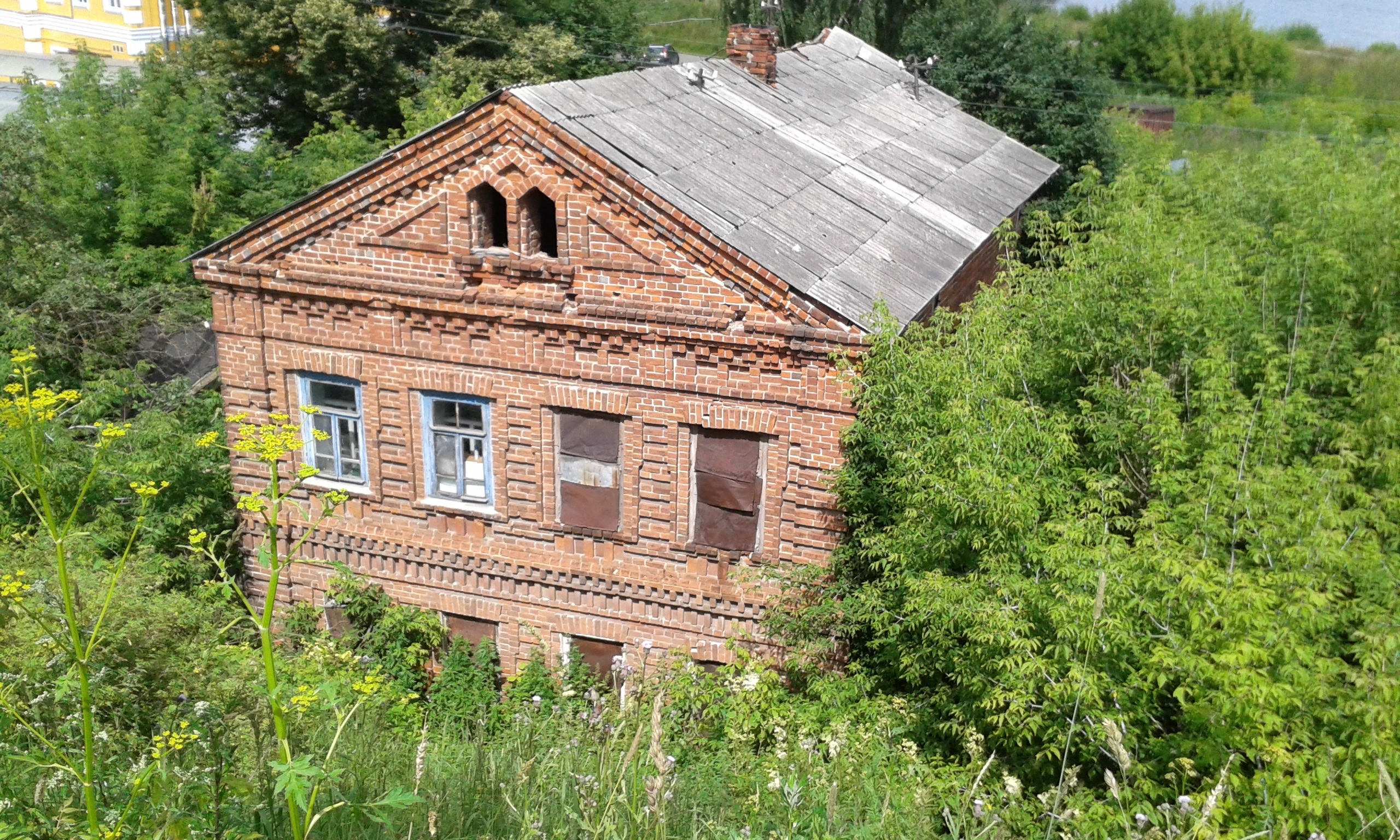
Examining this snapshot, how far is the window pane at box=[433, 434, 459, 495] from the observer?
10.9 m

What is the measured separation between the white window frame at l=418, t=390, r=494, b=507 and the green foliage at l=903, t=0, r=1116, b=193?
18021 millimetres

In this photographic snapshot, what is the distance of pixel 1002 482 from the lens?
24.0 feet

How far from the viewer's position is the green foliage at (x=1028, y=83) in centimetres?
2517

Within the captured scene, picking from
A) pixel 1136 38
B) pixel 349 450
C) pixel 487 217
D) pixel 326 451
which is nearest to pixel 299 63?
pixel 326 451

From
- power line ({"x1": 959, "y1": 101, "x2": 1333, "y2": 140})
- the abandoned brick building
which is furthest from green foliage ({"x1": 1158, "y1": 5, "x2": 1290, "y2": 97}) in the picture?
the abandoned brick building

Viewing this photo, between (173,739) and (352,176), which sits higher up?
(352,176)

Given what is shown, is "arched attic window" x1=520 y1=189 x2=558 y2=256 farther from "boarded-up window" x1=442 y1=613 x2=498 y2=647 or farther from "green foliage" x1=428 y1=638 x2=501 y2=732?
"green foliage" x1=428 y1=638 x2=501 y2=732

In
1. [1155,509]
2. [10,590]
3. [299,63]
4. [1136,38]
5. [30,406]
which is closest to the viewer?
[30,406]

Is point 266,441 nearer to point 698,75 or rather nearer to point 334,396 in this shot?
point 334,396

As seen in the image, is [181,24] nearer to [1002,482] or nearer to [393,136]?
[393,136]

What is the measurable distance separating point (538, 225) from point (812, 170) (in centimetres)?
363

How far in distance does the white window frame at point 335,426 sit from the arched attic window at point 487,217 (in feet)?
6.69

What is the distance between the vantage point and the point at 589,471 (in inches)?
414

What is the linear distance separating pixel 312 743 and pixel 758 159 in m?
8.60
